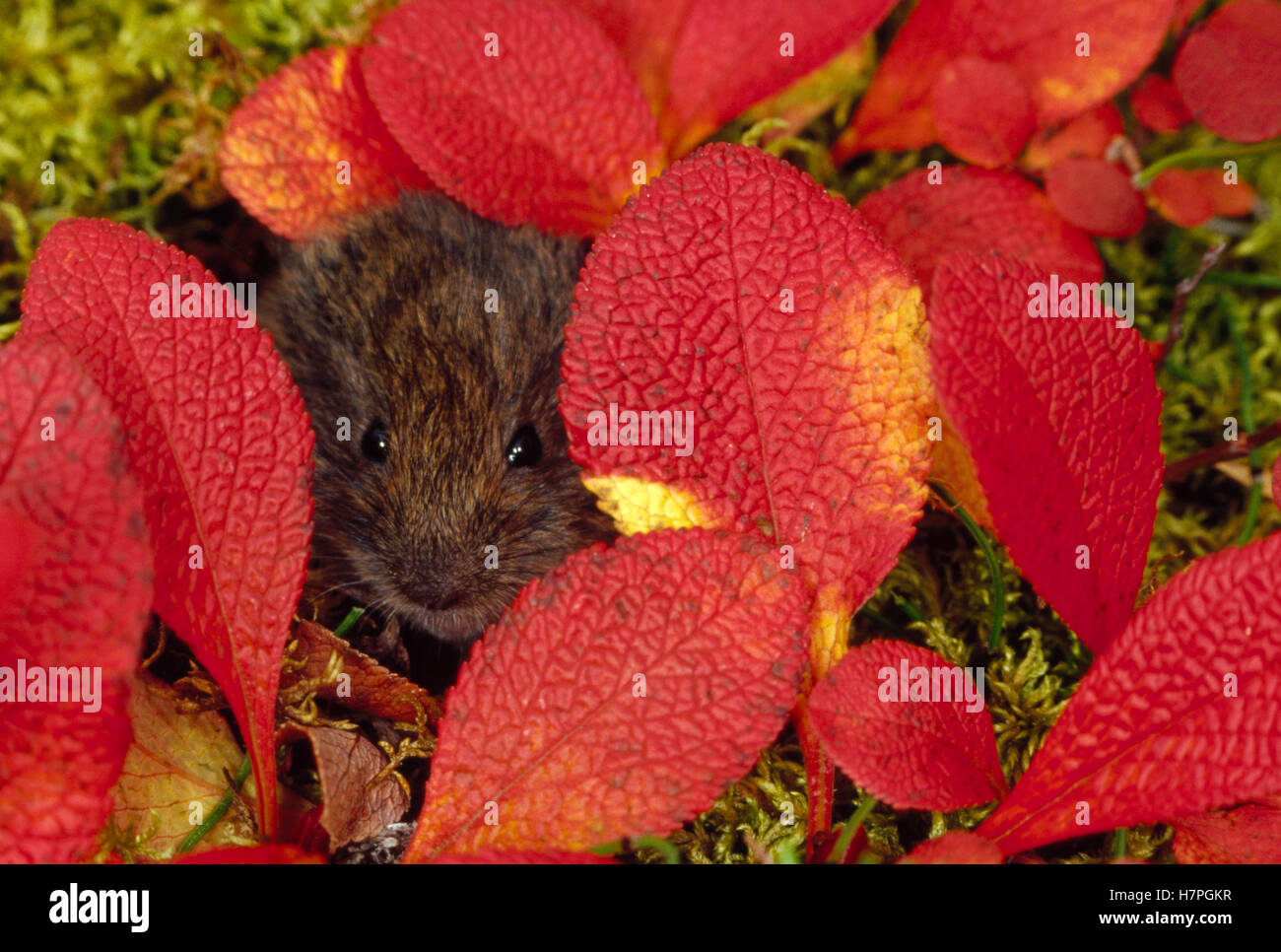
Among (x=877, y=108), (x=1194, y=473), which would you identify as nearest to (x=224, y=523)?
(x=877, y=108)

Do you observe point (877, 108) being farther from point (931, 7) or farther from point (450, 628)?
point (450, 628)

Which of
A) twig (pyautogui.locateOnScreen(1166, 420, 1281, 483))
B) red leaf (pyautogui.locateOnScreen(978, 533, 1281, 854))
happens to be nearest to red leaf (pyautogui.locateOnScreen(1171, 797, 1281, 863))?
red leaf (pyautogui.locateOnScreen(978, 533, 1281, 854))

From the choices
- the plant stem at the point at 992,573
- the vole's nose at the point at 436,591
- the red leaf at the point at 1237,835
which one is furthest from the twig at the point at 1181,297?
the vole's nose at the point at 436,591

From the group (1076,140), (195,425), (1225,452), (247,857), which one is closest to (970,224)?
(1076,140)

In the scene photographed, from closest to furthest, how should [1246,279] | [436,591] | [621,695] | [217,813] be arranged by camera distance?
[621,695]
[217,813]
[436,591]
[1246,279]

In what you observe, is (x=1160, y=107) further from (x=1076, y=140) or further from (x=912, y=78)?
(x=912, y=78)

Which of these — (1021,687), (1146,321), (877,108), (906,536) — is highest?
(877,108)
